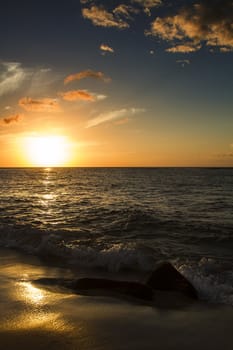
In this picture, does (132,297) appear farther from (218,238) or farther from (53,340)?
(218,238)

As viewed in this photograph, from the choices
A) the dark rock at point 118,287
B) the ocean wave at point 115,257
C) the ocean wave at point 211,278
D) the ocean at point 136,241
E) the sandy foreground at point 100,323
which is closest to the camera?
the sandy foreground at point 100,323

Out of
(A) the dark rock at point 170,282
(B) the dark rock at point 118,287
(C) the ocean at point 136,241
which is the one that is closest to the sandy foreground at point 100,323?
(B) the dark rock at point 118,287

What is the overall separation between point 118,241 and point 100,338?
814 centimetres

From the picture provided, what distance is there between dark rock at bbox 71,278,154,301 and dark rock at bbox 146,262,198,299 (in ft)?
1.00

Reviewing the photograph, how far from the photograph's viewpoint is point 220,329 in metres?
4.99

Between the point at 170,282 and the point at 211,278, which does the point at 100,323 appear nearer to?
the point at 170,282

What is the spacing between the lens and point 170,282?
710 centimetres

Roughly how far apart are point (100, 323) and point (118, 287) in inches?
74.3

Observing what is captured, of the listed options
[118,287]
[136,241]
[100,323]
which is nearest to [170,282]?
[118,287]

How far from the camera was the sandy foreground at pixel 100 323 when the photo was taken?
4.33 meters

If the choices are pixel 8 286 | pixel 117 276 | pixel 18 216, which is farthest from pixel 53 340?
pixel 18 216

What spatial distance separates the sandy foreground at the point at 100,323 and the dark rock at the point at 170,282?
627mm

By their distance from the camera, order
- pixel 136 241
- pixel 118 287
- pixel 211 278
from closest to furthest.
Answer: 1. pixel 118 287
2. pixel 211 278
3. pixel 136 241

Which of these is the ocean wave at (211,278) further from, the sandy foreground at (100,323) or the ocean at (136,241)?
the sandy foreground at (100,323)
